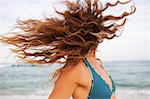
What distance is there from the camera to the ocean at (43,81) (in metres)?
8.42

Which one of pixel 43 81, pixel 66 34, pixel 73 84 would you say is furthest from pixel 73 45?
pixel 43 81

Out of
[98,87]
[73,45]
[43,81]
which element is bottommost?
[43,81]

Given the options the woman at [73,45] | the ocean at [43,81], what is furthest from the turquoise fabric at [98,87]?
the ocean at [43,81]

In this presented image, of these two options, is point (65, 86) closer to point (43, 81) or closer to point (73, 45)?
point (73, 45)

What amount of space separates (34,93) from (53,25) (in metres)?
7.15

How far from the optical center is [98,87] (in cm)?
184

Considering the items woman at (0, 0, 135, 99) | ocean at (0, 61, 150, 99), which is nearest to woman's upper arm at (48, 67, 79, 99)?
woman at (0, 0, 135, 99)

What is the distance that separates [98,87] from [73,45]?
19cm

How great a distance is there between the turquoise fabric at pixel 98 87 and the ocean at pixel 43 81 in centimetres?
622

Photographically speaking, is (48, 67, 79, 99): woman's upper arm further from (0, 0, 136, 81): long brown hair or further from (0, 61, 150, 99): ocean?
(0, 61, 150, 99): ocean

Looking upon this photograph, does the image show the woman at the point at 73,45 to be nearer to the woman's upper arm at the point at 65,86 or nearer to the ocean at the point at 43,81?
the woman's upper arm at the point at 65,86

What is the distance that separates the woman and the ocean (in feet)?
20.1

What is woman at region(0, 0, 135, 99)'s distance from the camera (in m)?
1.82

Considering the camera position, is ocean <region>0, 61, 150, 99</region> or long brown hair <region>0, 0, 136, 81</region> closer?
long brown hair <region>0, 0, 136, 81</region>
